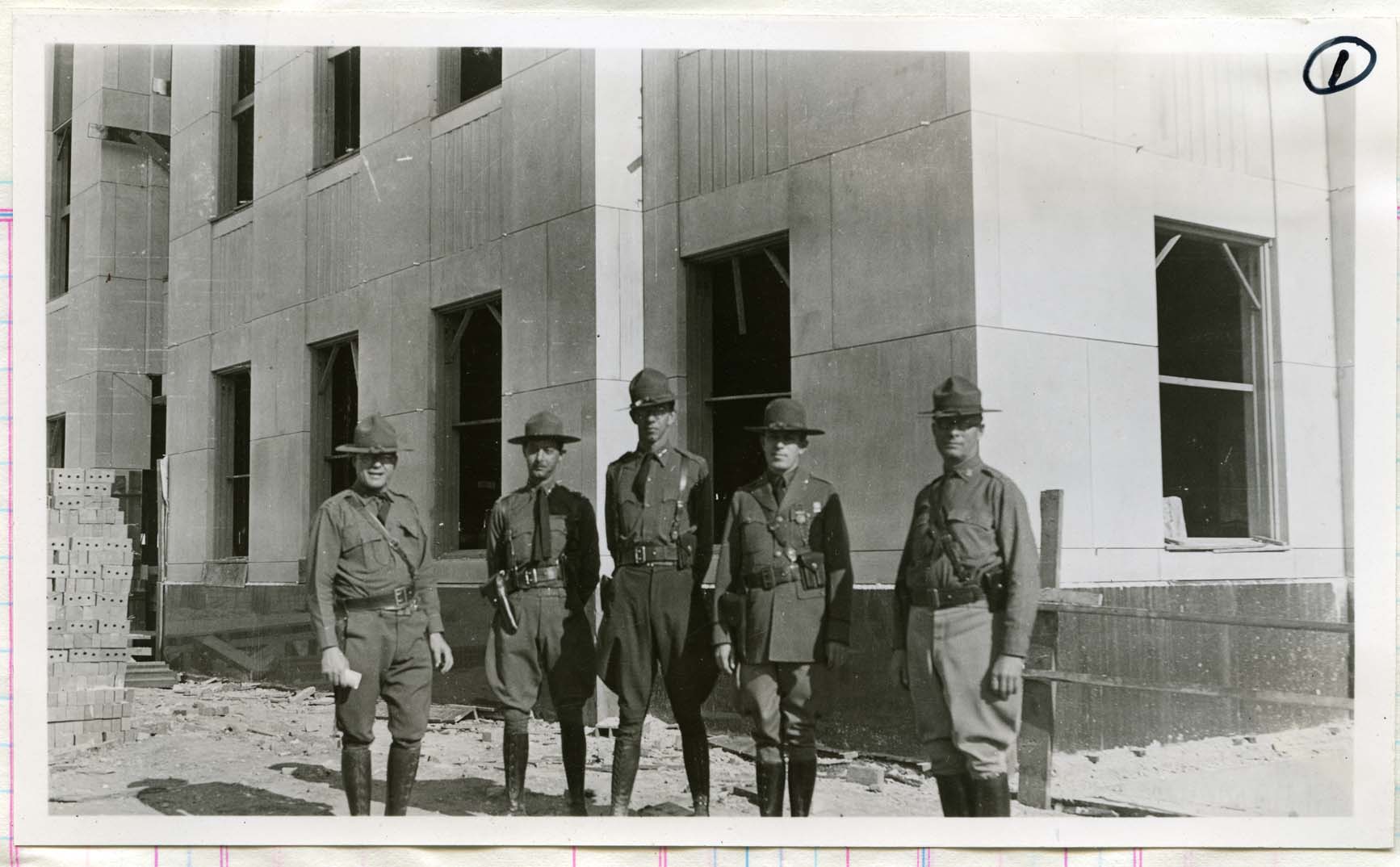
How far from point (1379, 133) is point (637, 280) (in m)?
2.02

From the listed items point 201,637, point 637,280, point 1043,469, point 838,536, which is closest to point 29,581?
point 201,637

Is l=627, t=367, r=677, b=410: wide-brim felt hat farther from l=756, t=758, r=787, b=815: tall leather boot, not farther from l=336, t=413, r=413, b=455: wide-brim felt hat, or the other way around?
l=756, t=758, r=787, b=815: tall leather boot

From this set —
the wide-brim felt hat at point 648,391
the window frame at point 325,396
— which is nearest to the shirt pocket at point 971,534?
the wide-brim felt hat at point 648,391

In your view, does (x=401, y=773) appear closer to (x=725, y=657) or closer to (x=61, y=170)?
(x=725, y=657)

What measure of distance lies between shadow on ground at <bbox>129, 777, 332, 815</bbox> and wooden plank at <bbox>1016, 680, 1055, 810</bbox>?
1.79 metres

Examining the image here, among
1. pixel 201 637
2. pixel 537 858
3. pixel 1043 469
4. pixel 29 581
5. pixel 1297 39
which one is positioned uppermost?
pixel 1297 39

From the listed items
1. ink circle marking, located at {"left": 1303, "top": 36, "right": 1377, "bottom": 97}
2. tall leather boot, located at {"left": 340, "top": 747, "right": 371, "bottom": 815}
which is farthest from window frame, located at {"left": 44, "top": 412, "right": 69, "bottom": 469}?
ink circle marking, located at {"left": 1303, "top": 36, "right": 1377, "bottom": 97}

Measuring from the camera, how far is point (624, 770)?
3.00 metres

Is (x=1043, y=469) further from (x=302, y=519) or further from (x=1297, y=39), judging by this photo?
(x=302, y=519)

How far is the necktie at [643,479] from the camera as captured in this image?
3.20 m

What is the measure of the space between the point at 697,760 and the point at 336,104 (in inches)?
83.4

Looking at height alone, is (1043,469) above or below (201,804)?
above

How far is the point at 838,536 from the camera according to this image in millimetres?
3043

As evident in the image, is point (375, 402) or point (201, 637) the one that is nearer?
point (375, 402)
